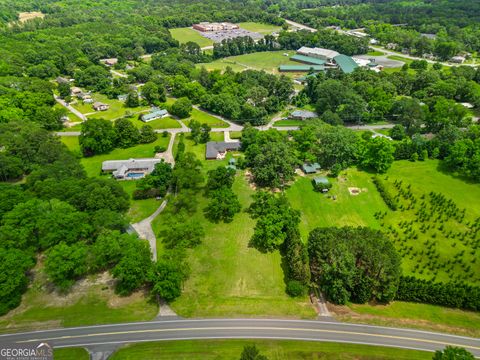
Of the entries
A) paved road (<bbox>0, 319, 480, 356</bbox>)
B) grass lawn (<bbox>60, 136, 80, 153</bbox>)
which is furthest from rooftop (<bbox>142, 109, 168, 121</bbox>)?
paved road (<bbox>0, 319, 480, 356</bbox>)

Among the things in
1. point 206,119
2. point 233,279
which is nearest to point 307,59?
point 206,119

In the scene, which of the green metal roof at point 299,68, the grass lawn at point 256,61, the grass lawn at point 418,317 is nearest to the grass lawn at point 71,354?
the grass lawn at point 418,317

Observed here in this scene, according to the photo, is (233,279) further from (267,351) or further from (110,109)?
(110,109)

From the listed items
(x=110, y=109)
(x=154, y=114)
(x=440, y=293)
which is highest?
(x=440, y=293)

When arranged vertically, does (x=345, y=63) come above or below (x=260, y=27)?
below

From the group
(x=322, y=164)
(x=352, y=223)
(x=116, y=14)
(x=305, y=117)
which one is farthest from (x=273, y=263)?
(x=116, y=14)

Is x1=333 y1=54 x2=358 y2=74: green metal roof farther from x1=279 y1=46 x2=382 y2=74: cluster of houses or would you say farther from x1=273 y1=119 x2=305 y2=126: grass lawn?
x1=273 y1=119 x2=305 y2=126: grass lawn

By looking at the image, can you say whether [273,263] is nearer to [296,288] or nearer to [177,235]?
[296,288]

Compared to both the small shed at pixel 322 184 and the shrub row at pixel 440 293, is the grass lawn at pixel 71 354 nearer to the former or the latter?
the shrub row at pixel 440 293
